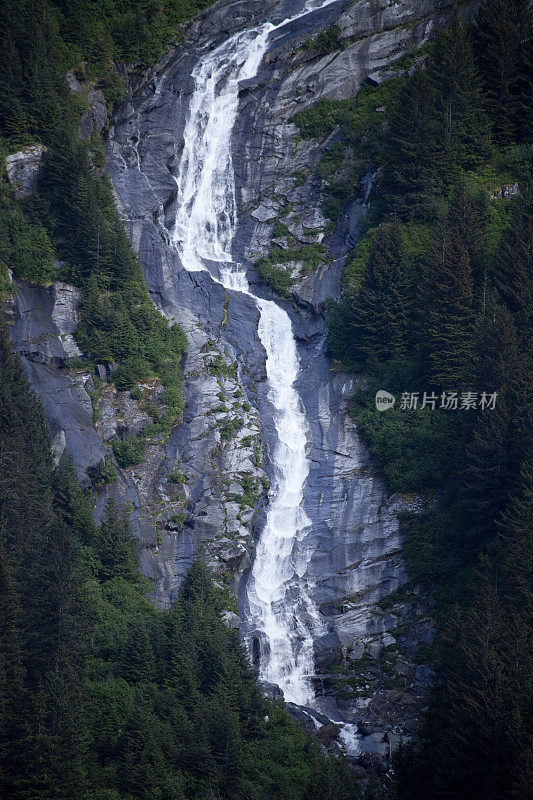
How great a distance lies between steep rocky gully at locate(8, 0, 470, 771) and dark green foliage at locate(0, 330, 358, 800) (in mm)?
2978

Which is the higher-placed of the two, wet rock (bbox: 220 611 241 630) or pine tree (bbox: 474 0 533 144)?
pine tree (bbox: 474 0 533 144)

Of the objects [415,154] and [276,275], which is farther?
[276,275]

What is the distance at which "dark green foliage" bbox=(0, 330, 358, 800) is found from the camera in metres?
39.0

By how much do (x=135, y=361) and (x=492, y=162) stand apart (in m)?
28.1

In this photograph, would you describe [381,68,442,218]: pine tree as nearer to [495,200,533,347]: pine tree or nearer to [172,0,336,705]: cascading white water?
[495,200,533,347]: pine tree

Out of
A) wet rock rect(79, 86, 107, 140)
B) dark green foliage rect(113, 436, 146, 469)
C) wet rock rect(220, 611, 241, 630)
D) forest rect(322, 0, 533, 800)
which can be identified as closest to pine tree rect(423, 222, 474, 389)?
forest rect(322, 0, 533, 800)

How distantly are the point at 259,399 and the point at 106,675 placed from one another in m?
22.2

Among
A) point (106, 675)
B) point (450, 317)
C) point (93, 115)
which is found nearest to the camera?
point (106, 675)

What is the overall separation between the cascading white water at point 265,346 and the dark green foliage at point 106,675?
149 inches

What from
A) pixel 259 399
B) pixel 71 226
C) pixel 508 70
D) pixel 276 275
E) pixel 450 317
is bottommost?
pixel 259 399

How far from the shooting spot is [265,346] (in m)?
63.7

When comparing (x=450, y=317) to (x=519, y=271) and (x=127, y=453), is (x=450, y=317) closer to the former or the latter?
(x=519, y=271)

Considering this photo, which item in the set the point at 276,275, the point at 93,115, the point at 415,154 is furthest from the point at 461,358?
the point at 93,115

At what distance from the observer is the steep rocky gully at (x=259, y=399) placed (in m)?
50.7
